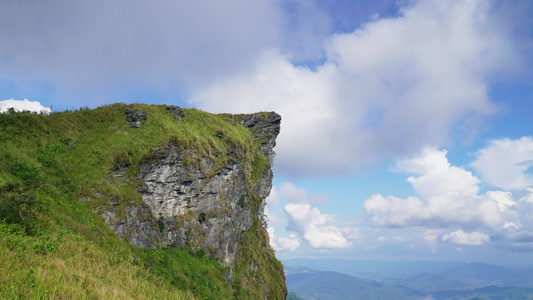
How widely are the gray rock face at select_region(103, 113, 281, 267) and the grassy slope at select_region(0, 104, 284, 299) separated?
1.35 meters

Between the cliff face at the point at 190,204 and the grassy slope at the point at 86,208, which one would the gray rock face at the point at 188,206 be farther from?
the grassy slope at the point at 86,208

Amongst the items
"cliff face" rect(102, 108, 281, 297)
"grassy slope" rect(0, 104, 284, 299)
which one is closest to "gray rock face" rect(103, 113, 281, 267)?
"cliff face" rect(102, 108, 281, 297)

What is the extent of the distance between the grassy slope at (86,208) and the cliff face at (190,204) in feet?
3.62

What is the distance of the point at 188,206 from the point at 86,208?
1382cm

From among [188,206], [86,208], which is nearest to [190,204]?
[188,206]

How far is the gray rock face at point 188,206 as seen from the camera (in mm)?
28688

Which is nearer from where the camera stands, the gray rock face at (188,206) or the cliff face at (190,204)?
the gray rock face at (188,206)

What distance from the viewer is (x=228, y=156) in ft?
140

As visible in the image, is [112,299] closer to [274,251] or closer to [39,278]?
[39,278]

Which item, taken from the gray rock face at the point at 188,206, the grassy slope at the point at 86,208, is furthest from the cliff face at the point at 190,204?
the grassy slope at the point at 86,208

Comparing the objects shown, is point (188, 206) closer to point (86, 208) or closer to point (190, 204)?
point (190, 204)

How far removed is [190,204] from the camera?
36000 mm

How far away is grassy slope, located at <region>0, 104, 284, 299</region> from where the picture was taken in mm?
11727

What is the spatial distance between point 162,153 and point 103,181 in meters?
8.12
